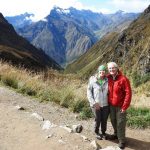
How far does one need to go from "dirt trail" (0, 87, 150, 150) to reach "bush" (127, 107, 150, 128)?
1.02 feet

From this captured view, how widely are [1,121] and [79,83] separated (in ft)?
15.6

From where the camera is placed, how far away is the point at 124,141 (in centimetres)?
959

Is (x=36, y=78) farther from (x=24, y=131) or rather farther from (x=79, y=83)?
(x=24, y=131)

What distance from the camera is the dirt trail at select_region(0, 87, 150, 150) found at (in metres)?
8.93

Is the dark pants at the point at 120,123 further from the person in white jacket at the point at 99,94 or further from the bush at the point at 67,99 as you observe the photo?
the bush at the point at 67,99

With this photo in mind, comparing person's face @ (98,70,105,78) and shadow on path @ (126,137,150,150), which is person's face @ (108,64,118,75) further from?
shadow on path @ (126,137,150,150)

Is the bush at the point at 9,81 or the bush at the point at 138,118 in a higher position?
the bush at the point at 9,81

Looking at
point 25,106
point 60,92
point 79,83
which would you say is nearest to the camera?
point 25,106

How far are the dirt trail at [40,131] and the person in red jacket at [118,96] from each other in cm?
48

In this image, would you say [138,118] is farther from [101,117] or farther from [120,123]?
[120,123]

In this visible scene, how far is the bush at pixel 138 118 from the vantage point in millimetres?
11797

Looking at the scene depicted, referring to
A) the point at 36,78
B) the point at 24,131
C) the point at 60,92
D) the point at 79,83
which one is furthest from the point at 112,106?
the point at 36,78

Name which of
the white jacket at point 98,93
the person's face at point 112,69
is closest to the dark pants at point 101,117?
the white jacket at point 98,93

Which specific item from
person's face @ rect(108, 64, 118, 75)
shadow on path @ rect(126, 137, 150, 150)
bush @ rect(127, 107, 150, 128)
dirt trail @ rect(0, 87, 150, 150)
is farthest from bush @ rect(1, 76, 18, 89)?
person's face @ rect(108, 64, 118, 75)
